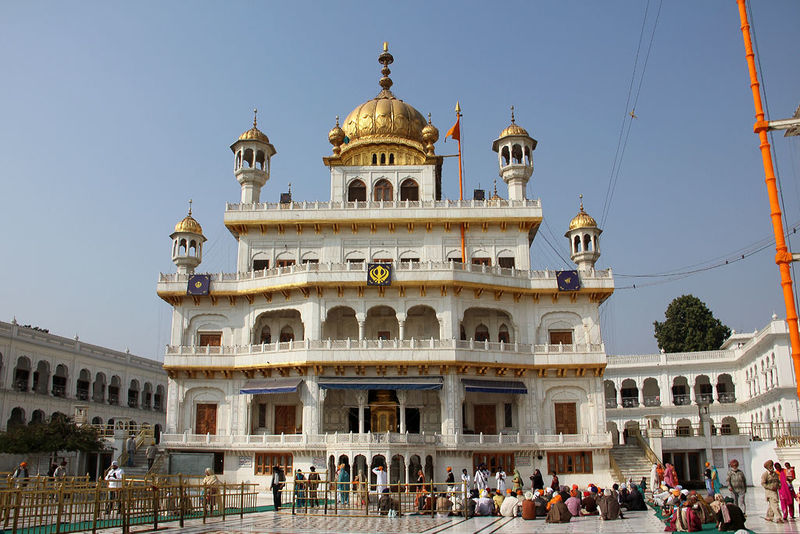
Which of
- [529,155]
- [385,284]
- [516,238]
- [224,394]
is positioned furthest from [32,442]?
[529,155]

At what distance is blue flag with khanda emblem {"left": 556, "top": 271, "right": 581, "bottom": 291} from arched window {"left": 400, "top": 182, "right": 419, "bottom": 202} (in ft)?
30.4

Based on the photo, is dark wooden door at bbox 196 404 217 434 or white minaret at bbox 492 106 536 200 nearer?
dark wooden door at bbox 196 404 217 434

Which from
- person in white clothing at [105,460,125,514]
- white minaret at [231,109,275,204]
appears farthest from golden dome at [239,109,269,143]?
person in white clothing at [105,460,125,514]

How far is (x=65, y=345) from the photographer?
174 ft

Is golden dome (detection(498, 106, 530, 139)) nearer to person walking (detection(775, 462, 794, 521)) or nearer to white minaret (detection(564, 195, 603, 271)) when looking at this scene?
white minaret (detection(564, 195, 603, 271))

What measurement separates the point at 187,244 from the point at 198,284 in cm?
327

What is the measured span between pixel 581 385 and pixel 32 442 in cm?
2825

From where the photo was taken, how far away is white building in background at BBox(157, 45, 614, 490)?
115 feet

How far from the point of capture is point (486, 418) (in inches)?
1478

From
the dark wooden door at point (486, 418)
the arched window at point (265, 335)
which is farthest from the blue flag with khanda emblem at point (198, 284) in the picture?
the dark wooden door at point (486, 418)

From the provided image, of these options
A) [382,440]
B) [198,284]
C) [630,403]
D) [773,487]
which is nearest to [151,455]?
[198,284]

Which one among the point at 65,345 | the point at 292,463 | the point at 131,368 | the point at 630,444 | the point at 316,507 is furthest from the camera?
the point at 131,368

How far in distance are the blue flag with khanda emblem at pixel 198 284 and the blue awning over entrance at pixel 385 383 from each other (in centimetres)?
838

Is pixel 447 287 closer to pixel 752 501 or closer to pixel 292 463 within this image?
pixel 292 463
